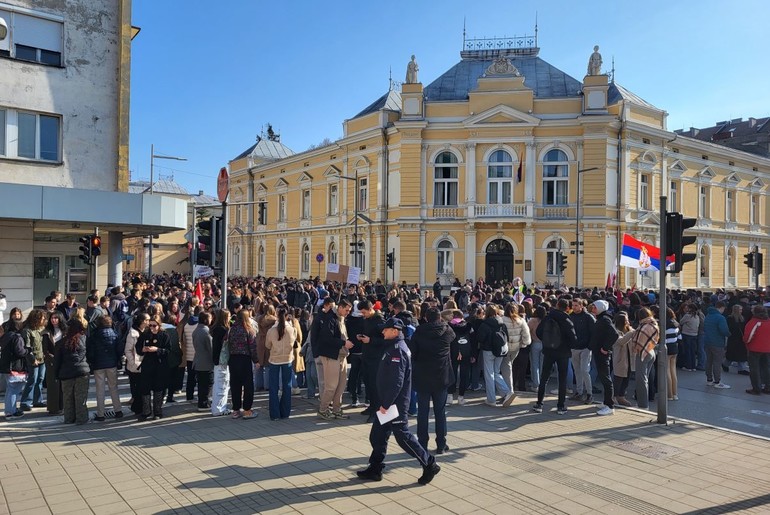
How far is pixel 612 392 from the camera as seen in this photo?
10547 mm

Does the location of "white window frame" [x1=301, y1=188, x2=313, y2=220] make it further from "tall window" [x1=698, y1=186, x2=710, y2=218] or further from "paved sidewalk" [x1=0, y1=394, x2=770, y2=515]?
"paved sidewalk" [x1=0, y1=394, x2=770, y2=515]

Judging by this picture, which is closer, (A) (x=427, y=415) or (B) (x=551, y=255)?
(A) (x=427, y=415)

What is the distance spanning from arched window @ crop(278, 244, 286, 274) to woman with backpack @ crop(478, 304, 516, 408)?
39.4 m

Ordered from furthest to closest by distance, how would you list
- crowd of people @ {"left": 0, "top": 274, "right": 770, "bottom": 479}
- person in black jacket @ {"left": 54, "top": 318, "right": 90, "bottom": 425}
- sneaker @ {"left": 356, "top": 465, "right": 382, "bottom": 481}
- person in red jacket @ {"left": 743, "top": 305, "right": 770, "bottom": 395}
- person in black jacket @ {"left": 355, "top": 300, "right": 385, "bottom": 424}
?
person in red jacket @ {"left": 743, "top": 305, "right": 770, "bottom": 395} → crowd of people @ {"left": 0, "top": 274, "right": 770, "bottom": 479} → person in black jacket @ {"left": 355, "top": 300, "right": 385, "bottom": 424} → person in black jacket @ {"left": 54, "top": 318, "right": 90, "bottom": 425} → sneaker @ {"left": 356, "top": 465, "right": 382, "bottom": 481}

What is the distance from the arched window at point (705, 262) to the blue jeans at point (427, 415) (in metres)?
39.5

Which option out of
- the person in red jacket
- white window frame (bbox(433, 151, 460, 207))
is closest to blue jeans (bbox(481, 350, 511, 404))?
the person in red jacket

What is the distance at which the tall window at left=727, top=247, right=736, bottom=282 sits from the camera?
143 ft

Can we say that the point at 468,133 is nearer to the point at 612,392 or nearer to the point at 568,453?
the point at 612,392

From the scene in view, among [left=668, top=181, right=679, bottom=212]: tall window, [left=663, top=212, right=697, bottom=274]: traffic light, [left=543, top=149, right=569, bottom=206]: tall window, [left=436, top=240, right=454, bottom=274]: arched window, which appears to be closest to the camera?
[left=663, top=212, right=697, bottom=274]: traffic light

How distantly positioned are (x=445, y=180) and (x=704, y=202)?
19712 mm

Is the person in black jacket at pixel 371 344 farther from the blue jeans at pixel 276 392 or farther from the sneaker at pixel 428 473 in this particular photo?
the sneaker at pixel 428 473

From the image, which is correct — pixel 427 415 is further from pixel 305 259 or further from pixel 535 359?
pixel 305 259

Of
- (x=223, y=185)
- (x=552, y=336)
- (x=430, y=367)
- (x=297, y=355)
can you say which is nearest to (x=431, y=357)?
(x=430, y=367)

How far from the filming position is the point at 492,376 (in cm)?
1073
